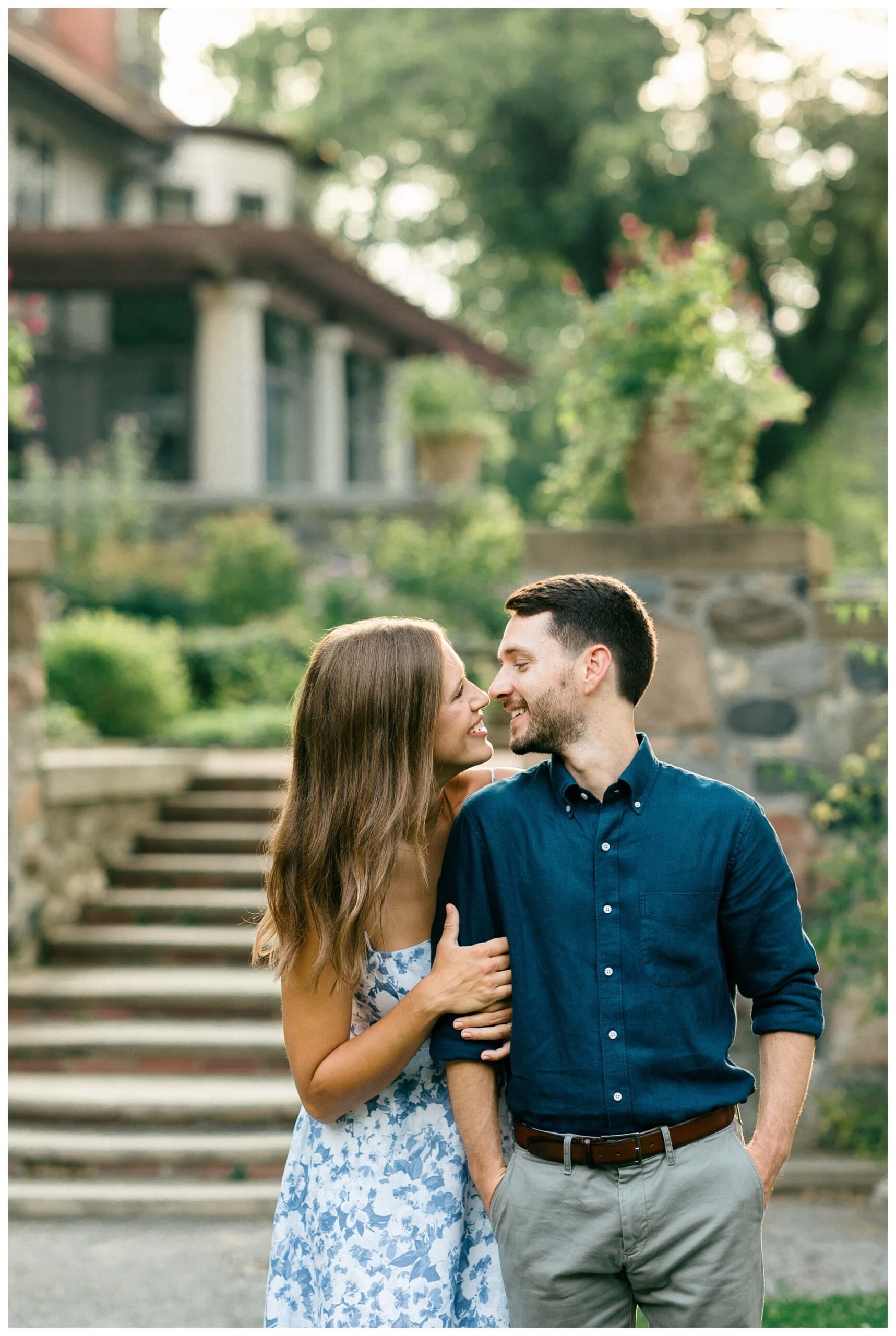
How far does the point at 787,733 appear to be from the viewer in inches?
215

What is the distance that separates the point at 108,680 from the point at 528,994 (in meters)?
7.52

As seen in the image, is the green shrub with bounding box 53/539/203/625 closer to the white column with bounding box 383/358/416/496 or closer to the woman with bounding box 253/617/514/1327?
the white column with bounding box 383/358/416/496

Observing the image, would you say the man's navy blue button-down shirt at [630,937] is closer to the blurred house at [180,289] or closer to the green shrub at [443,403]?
the green shrub at [443,403]

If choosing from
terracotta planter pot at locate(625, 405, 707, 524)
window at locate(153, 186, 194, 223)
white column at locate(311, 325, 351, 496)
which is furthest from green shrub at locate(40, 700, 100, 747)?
window at locate(153, 186, 194, 223)

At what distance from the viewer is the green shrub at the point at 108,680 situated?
934cm

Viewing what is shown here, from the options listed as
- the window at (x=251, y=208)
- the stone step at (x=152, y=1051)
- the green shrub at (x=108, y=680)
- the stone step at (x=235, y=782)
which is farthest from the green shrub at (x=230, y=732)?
the window at (x=251, y=208)

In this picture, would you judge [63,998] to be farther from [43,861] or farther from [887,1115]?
[887,1115]

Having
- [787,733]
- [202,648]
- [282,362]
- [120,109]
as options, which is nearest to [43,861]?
[787,733]

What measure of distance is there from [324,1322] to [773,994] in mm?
971

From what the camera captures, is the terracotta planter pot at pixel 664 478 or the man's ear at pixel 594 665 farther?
the terracotta planter pot at pixel 664 478

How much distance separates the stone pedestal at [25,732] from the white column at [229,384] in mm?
9707

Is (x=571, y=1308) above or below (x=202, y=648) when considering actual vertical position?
below

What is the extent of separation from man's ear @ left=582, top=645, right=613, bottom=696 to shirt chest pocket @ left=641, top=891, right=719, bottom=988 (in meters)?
0.36

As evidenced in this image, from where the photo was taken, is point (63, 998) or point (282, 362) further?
point (282, 362)
